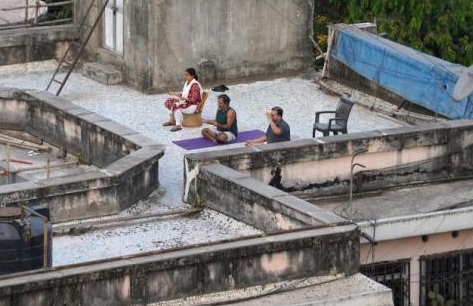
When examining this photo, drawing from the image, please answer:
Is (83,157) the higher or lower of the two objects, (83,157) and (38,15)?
the higher

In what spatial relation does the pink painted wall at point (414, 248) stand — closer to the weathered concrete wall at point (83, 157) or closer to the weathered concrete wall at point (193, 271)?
the weathered concrete wall at point (193, 271)

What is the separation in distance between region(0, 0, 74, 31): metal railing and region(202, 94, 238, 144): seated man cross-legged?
7485mm

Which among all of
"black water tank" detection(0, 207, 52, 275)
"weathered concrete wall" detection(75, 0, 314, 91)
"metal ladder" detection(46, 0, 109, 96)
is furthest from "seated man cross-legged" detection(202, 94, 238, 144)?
"black water tank" detection(0, 207, 52, 275)

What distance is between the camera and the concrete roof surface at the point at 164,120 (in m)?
27.4

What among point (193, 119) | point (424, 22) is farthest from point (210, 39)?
point (424, 22)

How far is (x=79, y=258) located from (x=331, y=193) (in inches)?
185

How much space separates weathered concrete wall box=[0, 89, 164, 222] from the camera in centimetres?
2780

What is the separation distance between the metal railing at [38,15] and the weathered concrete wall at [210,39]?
2373 mm

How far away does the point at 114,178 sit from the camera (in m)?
28.4

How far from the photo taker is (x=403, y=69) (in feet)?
117

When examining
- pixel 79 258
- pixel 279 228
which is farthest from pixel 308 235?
pixel 79 258

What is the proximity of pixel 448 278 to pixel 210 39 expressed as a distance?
9.38m

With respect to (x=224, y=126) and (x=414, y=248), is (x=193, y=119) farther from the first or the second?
(x=414, y=248)

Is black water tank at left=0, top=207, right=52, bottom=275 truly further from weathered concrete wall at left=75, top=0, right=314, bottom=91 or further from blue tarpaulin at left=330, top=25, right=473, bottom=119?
weathered concrete wall at left=75, top=0, right=314, bottom=91
